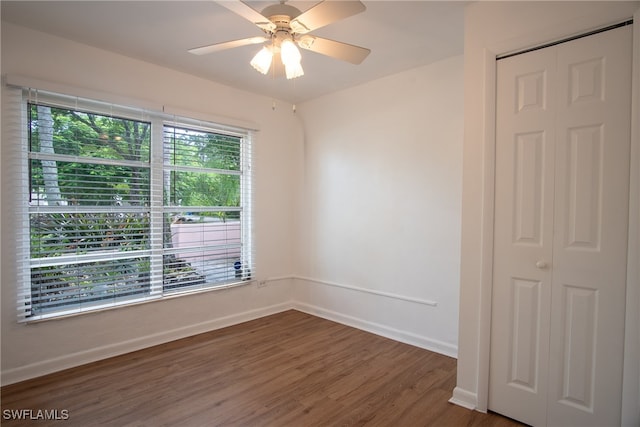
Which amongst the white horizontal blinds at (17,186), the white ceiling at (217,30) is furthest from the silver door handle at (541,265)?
the white horizontal blinds at (17,186)

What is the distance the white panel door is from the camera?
171 centimetres

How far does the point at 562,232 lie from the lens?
1867mm

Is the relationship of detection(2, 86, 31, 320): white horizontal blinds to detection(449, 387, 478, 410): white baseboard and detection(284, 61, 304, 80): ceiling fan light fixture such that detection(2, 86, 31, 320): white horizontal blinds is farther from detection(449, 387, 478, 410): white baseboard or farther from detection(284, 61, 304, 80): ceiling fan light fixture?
detection(449, 387, 478, 410): white baseboard

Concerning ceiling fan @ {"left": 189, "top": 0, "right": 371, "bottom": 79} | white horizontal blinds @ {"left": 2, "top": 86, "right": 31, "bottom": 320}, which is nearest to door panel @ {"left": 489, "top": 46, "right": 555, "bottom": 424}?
ceiling fan @ {"left": 189, "top": 0, "right": 371, "bottom": 79}

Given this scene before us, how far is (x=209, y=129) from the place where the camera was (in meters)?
3.53

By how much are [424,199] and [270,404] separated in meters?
2.14

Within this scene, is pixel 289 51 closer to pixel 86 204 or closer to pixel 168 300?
pixel 86 204

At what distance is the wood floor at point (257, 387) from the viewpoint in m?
2.04

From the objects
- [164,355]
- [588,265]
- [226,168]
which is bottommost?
[164,355]

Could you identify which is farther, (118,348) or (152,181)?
(152,181)

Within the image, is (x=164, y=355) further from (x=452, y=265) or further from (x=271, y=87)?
(x=271, y=87)

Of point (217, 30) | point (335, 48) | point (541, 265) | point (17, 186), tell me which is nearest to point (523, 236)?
point (541, 265)

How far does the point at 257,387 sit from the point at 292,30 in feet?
7.89

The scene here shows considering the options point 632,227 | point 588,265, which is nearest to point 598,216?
point 632,227
